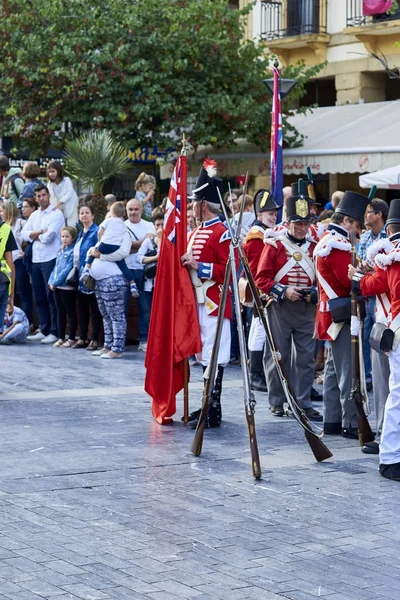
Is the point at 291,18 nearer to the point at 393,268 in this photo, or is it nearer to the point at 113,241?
the point at 113,241

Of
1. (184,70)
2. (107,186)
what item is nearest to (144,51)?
(184,70)

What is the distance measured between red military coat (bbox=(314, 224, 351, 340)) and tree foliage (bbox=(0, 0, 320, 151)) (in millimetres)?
14656

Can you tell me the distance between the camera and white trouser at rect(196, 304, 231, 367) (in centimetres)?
1006

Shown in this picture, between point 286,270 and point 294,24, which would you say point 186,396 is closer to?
point 286,270

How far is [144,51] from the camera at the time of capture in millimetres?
24469

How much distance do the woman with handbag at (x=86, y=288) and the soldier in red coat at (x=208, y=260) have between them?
4459mm

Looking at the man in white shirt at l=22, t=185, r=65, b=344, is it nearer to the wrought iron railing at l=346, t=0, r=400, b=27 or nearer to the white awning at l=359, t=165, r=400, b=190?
the white awning at l=359, t=165, r=400, b=190

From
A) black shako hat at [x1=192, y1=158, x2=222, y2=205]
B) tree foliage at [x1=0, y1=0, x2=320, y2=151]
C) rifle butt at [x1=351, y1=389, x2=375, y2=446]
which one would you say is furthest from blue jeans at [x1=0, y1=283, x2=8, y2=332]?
tree foliage at [x1=0, y1=0, x2=320, y2=151]

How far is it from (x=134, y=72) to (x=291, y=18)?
6047 millimetres

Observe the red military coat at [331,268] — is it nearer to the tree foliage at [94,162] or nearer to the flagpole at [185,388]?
the flagpole at [185,388]

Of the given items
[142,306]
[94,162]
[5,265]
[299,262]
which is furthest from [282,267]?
[94,162]

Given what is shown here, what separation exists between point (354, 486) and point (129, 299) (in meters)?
7.39

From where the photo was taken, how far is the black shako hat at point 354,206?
9383mm

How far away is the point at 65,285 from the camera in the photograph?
15.0 metres
